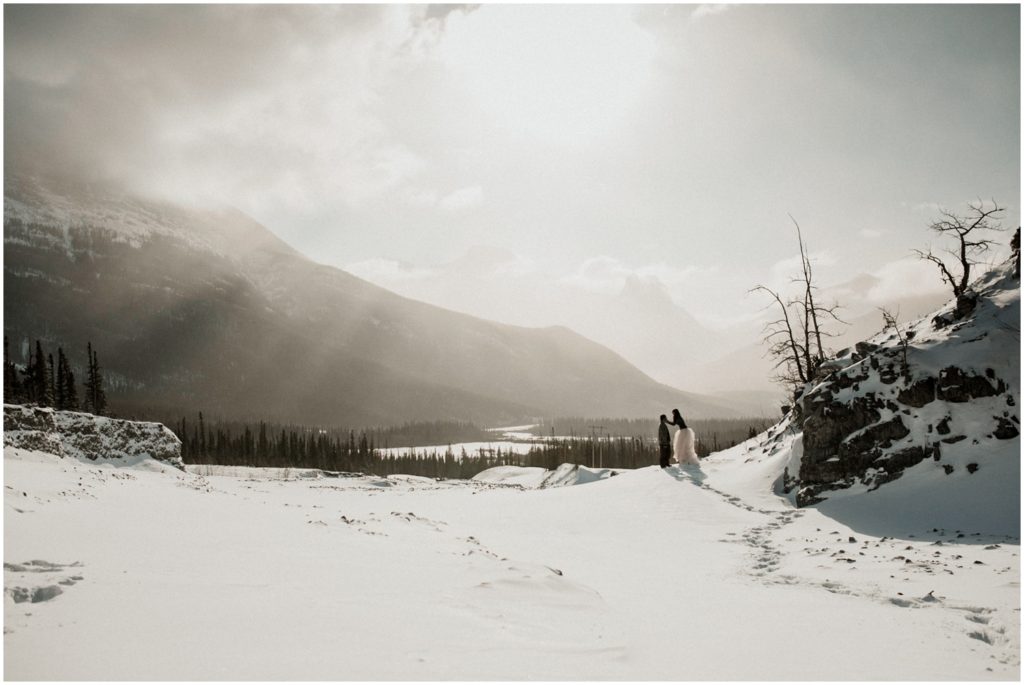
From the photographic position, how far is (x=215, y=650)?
4.61 meters

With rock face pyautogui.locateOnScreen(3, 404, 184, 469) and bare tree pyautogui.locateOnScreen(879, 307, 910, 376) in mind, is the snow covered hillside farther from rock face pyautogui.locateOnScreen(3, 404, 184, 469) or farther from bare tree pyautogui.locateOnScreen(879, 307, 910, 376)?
rock face pyautogui.locateOnScreen(3, 404, 184, 469)

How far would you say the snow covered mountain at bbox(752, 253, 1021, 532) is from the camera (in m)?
15.8

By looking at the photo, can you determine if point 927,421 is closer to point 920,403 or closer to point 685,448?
point 920,403

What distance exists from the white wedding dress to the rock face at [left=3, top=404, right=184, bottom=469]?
2331 centimetres

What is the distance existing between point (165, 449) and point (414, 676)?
2673cm

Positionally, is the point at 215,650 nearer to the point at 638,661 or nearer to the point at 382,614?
the point at 382,614

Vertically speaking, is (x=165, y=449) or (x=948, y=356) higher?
(x=948, y=356)

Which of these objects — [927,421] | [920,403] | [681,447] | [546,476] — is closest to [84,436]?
[681,447]

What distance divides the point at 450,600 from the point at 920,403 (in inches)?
722

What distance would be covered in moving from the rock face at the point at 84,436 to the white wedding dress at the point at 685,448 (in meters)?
23.3

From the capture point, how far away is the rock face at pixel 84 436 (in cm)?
1866

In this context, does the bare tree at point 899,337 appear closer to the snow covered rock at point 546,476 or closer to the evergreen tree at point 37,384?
the snow covered rock at point 546,476

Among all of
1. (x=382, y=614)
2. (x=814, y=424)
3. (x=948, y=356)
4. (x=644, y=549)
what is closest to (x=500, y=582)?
(x=382, y=614)

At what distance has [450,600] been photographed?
660 cm
